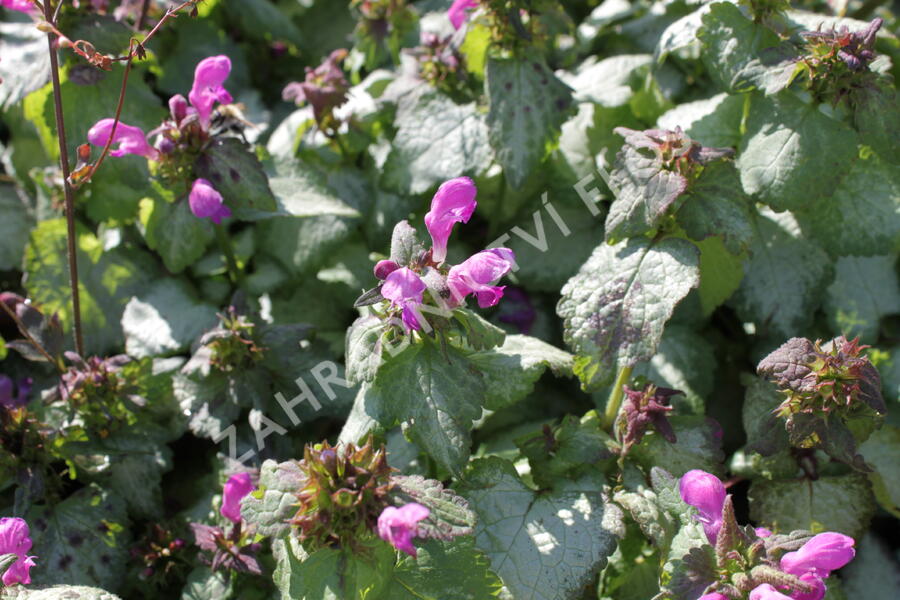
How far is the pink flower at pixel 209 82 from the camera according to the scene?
1744 mm

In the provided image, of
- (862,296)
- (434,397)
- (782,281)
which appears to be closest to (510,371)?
(434,397)

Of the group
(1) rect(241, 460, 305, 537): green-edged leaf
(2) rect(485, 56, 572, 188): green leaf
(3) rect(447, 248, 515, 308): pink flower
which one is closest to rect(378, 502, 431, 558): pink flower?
(1) rect(241, 460, 305, 537): green-edged leaf

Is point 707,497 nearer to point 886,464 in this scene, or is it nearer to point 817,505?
point 817,505

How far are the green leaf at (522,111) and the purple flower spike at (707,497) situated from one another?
0.85 meters

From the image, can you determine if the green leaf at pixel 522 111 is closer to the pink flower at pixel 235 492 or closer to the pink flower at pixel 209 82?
the pink flower at pixel 209 82

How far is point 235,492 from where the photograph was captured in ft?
5.30

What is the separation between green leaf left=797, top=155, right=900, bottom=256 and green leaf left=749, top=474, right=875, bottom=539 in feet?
1.79

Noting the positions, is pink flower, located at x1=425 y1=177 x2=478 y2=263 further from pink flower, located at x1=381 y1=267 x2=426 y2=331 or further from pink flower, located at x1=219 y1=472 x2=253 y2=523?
pink flower, located at x1=219 y1=472 x2=253 y2=523

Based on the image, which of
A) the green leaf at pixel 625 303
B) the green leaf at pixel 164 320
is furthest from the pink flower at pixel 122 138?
the green leaf at pixel 625 303

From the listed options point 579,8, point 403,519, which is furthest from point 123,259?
point 579,8

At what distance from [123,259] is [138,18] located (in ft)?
2.25

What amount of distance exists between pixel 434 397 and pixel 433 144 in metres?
0.91

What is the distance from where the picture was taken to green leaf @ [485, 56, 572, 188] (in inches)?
77.1

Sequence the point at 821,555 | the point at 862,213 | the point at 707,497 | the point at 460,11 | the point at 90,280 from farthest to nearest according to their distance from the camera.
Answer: the point at 90,280
the point at 460,11
the point at 862,213
the point at 707,497
the point at 821,555
